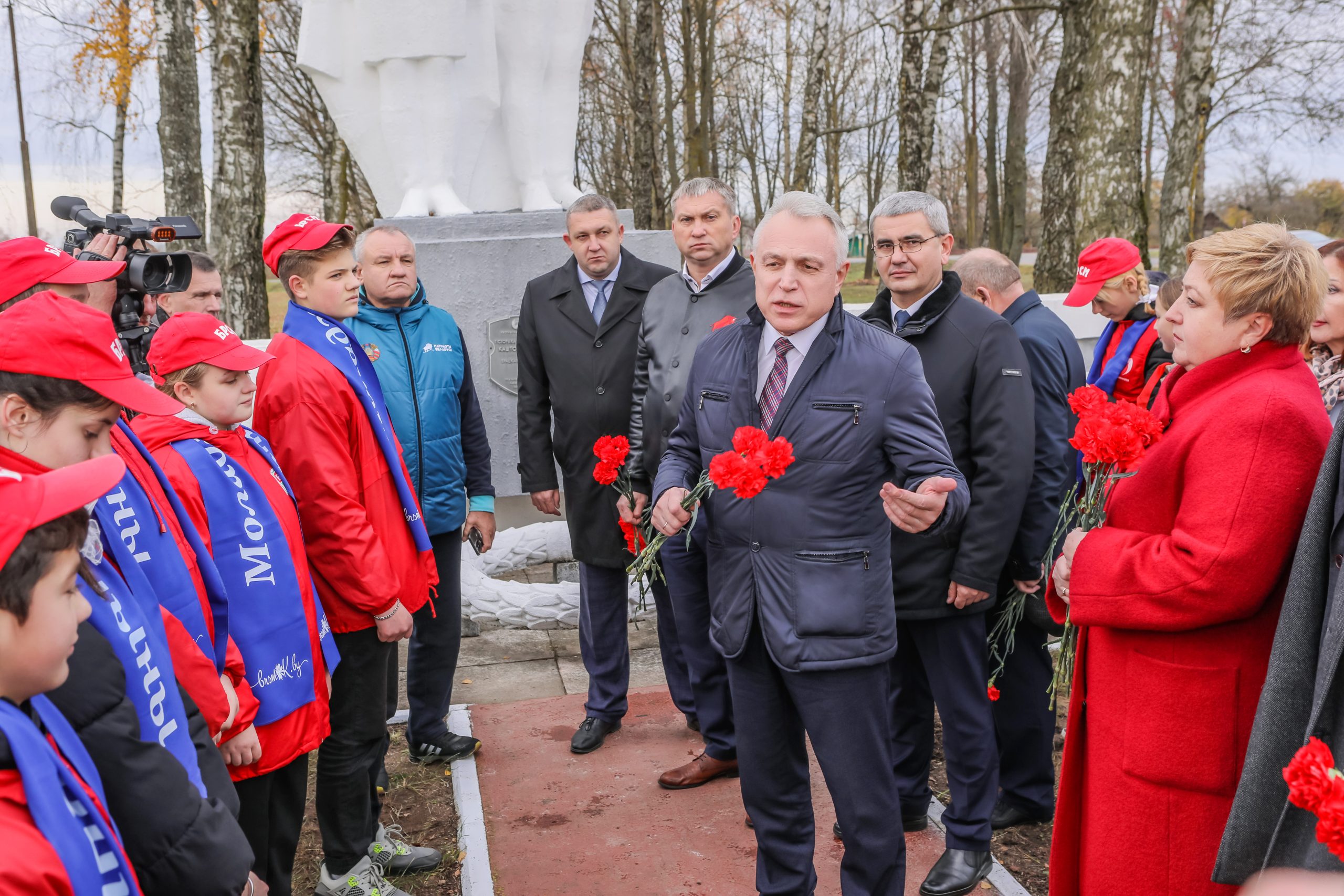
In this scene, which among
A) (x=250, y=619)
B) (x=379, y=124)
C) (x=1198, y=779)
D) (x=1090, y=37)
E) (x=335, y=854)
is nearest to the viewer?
(x=1198, y=779)

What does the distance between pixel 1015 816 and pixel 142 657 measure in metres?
2.92

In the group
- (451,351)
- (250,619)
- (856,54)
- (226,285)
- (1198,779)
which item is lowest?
(1198,779)

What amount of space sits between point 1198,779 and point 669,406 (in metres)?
2.13

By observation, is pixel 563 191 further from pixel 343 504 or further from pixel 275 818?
pixel 275 818

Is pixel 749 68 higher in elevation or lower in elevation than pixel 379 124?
higher

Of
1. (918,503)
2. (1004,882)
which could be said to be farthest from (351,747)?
(1004,882)

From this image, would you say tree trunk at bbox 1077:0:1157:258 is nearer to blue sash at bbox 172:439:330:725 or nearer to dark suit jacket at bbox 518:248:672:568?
dark suit jacket at bbox 518:248:672:568

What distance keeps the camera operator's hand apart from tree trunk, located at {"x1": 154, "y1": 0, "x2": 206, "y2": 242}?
348 inches

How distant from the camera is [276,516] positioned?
8.15 ft

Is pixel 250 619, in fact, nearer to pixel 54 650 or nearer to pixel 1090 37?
pixel 54 650

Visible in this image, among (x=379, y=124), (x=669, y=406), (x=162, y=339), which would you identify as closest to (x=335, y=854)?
(x=162, y=339)

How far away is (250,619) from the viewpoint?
7.88 feet

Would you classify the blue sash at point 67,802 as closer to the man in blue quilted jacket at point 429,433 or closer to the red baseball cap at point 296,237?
the red baseball cap at point 296,237

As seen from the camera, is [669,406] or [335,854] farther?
[669,406]
